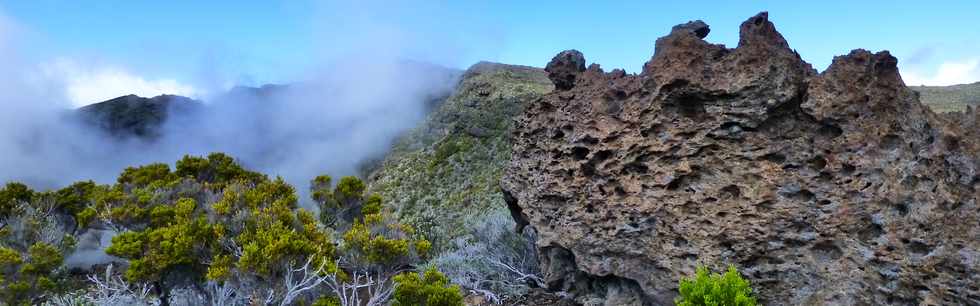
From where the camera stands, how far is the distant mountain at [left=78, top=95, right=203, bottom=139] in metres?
48.2

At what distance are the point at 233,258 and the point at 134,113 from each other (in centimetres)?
5309

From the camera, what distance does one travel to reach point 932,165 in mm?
4340

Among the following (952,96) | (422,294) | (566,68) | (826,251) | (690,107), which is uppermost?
(952,96)

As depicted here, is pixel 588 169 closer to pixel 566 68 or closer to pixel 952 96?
pixel 566 68

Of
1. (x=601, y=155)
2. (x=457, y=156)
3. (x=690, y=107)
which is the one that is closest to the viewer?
(x=690, y=107)

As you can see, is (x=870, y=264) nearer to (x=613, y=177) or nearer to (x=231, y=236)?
(x=613, y=177)

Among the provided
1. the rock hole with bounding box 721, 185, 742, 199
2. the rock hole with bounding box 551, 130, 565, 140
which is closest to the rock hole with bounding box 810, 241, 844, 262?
the rock hole with bounding box 721, 185, 742, 199

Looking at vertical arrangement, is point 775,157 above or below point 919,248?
above

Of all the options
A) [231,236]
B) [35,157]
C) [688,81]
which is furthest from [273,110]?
[688,81]

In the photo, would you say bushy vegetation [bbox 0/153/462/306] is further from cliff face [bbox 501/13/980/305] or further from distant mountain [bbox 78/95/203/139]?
distant mountain [bbox 78/95/203/139]

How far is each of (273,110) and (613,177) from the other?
5459 centimetres

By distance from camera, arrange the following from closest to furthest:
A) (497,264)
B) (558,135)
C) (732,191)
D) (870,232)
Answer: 1. (870,232)
2. (732,191)
3. (558,135)
4. (497,264)

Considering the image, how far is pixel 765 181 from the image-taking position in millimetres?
5160

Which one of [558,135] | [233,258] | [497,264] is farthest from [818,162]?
[233,258]
